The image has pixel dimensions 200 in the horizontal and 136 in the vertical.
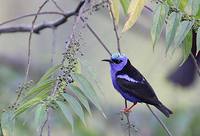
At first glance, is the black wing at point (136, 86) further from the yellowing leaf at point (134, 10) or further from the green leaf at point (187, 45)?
the yellowing leaf at point (134, 10)

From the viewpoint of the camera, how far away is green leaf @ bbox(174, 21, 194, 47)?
106 inches

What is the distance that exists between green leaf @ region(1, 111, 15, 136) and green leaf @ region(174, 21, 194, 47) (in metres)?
0.74

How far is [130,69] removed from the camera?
146 inches

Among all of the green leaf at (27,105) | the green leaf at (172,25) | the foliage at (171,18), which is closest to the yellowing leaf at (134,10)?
the foliage at (171,18)

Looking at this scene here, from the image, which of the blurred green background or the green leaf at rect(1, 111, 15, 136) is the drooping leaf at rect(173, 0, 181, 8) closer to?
the green leaf at rect(1, 111, 15, 136)

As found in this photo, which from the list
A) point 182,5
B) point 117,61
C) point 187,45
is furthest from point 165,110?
point 182,5

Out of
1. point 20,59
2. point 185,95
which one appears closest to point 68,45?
point 20,59

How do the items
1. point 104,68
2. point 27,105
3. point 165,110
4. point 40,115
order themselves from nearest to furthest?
point 40,115, point 27,105, point 165,110, point 104,68

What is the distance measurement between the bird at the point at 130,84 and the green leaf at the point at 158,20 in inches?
28.1

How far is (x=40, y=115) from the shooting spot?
8.03 feet

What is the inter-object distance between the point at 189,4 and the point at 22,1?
16.7 ft

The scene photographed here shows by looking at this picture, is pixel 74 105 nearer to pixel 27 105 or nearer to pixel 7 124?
pixel 27 105

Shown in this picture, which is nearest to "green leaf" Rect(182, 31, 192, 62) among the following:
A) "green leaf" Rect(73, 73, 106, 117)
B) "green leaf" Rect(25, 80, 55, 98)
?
"green leaf" Rect(73, 73, 106, 117)

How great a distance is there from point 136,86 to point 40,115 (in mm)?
1193
